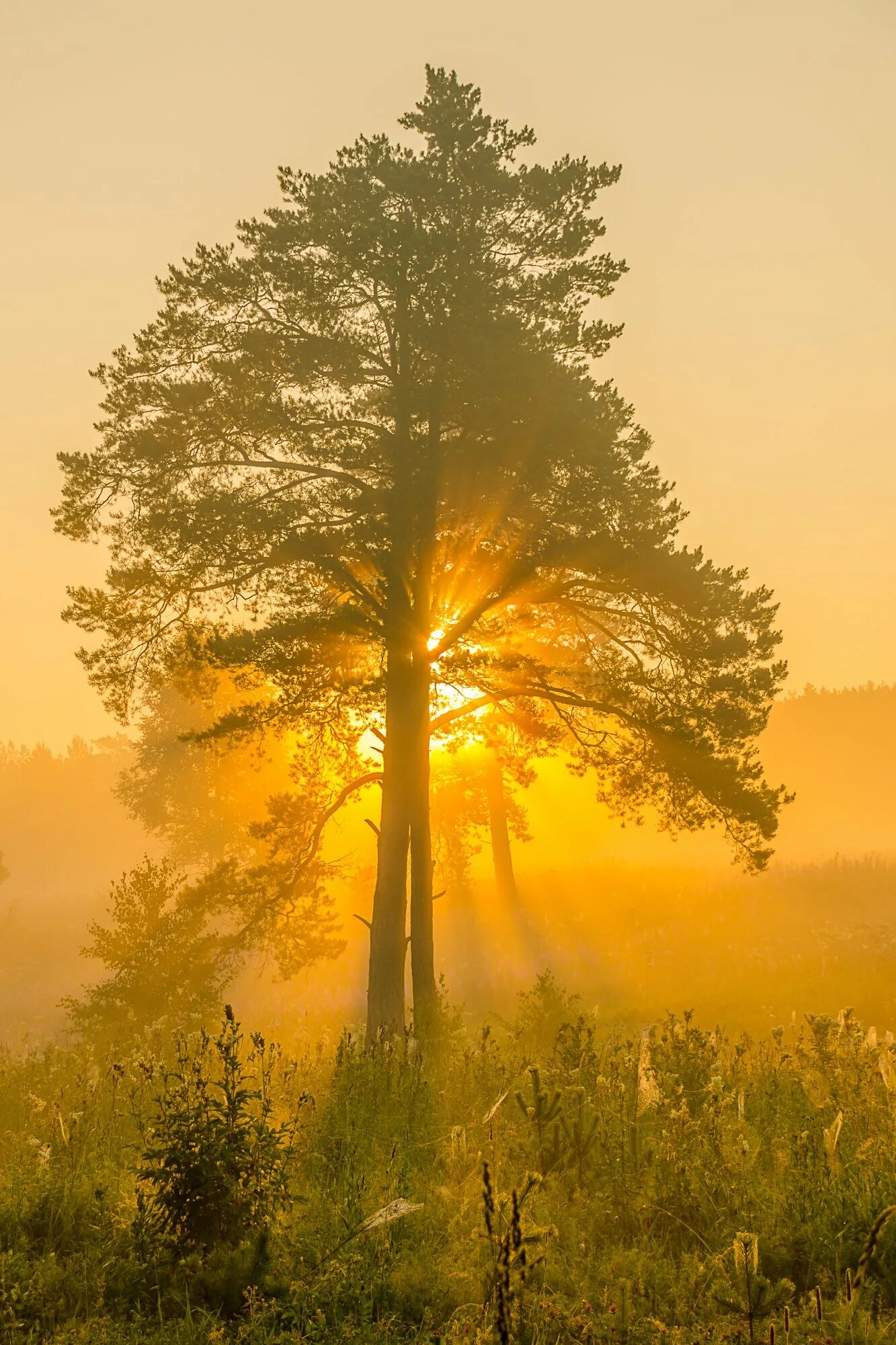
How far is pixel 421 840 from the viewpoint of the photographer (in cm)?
1266

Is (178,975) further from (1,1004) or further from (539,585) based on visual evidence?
(1,1004)

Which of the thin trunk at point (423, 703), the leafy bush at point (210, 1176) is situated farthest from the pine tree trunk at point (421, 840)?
the leafy bush at point (210, 1176)

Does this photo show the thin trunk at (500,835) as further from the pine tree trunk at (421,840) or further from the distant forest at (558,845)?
the pine tree trunk at (421,840)

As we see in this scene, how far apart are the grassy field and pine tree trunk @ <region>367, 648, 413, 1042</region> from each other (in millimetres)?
5427

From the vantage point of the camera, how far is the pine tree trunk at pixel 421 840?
41.4 feet

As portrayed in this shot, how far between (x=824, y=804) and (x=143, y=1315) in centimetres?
7828

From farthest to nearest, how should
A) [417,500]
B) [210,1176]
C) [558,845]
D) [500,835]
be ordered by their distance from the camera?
[558,845] → [500,835] → [417,500] → [210,1176]

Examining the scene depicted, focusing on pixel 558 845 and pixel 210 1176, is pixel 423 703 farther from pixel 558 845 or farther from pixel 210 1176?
pixel 558 845

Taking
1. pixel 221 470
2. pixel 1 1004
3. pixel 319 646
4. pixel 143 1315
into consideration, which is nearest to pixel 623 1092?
pixel 143 1315

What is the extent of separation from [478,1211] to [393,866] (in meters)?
7.86

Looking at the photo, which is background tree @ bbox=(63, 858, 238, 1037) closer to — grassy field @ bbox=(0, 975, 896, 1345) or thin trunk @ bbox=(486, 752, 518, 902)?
grassy field @ bbox=(0, 975, 896, 1345)

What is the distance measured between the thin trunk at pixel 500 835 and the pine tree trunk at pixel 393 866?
39.4ft

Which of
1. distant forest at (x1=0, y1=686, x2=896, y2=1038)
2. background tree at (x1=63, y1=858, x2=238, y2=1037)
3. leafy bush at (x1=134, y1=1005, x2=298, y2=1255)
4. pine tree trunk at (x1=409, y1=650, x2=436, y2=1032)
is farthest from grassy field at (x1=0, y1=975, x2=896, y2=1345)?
distant forest at (x1=0, y1=686, x2=896, y2=1038)

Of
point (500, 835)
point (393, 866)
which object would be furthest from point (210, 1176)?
point (500, 835)
